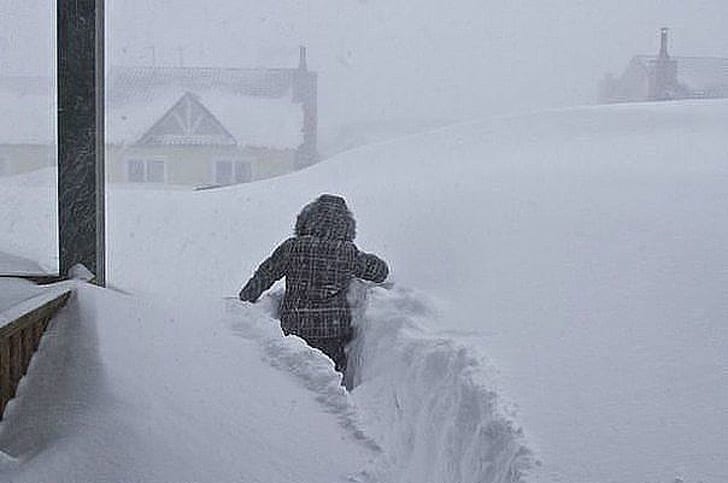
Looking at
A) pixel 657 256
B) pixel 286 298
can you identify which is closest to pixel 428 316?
pixel 286 298

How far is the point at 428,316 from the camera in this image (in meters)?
4.34

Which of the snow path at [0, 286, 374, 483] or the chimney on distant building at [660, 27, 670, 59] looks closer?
the snow path at [0, 286, 374, 483]

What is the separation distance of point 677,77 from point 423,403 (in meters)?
7.01

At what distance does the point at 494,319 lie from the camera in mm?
4141

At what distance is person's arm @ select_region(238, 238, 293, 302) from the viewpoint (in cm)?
436

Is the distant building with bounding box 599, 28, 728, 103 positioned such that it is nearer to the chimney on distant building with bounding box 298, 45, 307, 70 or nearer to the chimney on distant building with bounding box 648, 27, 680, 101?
the chimney on distant building with bounding box 648, 27, 680, 101

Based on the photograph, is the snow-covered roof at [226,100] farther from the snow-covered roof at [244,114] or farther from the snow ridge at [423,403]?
the snow ridge at [423,403]

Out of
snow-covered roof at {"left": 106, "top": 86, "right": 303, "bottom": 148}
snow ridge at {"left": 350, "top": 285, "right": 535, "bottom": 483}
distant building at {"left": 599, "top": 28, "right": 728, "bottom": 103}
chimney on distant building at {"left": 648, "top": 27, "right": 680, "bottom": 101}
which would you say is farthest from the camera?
snow-covered roof at {"left": 106, "top": 86, "right": 303, "bottom": 148}

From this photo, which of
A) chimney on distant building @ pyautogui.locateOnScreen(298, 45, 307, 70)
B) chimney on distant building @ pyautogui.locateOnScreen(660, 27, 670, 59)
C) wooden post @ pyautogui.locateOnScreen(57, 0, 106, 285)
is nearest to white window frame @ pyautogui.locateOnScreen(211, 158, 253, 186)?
chimney on distant building @ pyautogui.locateOnScreen(298, 45, 307, 70)

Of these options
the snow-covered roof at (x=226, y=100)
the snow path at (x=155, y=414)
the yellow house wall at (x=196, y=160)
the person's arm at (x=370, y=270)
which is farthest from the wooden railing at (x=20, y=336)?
the snow-covered roof at (x=226, y=100)

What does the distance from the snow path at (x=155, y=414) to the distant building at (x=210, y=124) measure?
6.46 metres

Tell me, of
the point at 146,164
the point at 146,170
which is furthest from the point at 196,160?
the point at 146,170

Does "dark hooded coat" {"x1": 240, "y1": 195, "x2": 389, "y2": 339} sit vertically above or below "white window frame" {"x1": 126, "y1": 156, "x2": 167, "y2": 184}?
below

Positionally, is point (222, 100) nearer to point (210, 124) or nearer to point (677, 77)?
point (210, 124)
